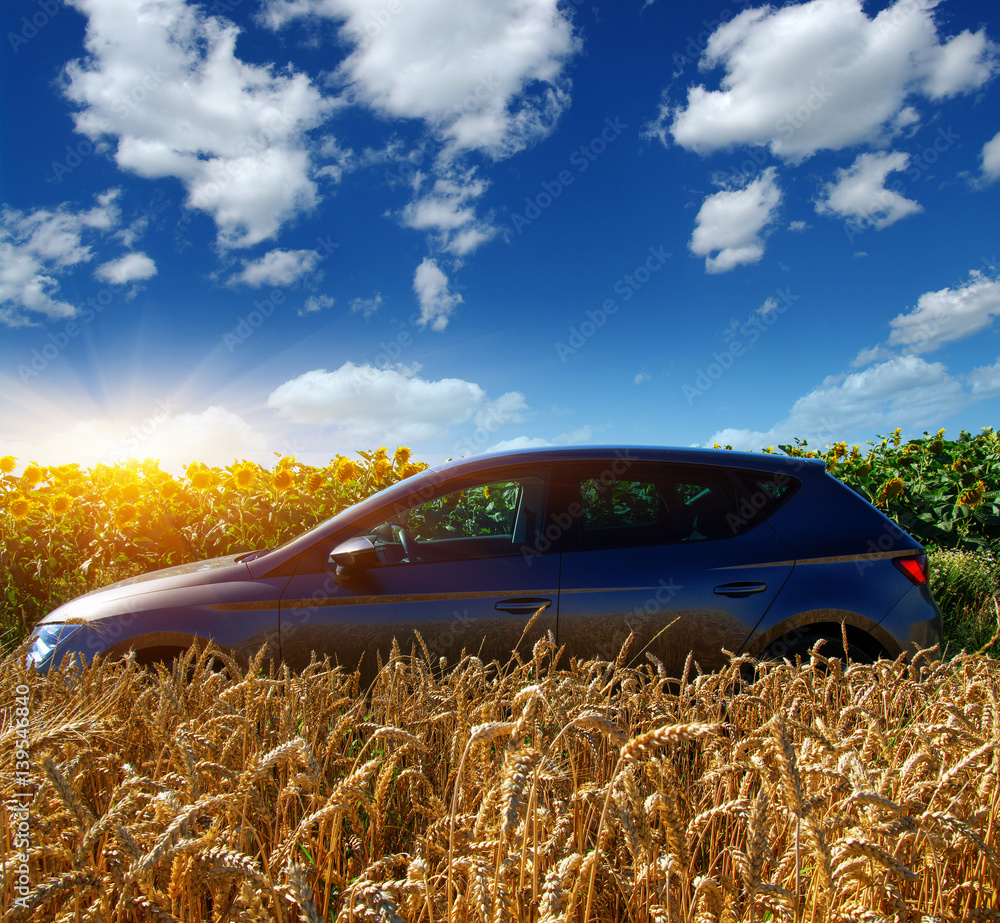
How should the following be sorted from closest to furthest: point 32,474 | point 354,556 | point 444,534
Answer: point 354,556 → point 444,534 → point 32,474

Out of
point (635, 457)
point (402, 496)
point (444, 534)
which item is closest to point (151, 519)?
point (444, 534)

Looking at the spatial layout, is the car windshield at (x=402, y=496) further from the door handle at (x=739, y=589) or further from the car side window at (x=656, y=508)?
the door handle at (x=739, y=589)

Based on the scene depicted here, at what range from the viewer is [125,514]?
707cm

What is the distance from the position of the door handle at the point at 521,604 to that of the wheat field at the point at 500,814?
1066mm

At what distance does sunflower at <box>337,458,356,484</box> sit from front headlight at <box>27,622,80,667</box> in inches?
159

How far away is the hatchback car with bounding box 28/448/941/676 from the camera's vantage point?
351cm

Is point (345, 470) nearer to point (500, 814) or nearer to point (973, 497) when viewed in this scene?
point (500, 814)

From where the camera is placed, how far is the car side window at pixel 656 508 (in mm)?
3785

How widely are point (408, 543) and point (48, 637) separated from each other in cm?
207

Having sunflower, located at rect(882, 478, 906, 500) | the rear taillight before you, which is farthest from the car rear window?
sunflower, located at rect(882, 478, 906, 500)

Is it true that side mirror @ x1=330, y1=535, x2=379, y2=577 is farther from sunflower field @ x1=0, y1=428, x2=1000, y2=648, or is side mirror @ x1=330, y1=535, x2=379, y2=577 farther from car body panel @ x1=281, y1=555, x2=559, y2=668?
sunflower field @ x1=0, y1=428, x2=1000, y2=648

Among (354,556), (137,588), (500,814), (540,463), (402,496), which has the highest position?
(540,463)

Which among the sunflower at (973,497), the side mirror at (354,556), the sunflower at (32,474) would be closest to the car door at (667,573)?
the side mirror at (354,556)

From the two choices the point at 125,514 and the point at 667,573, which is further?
the point at 125,514
